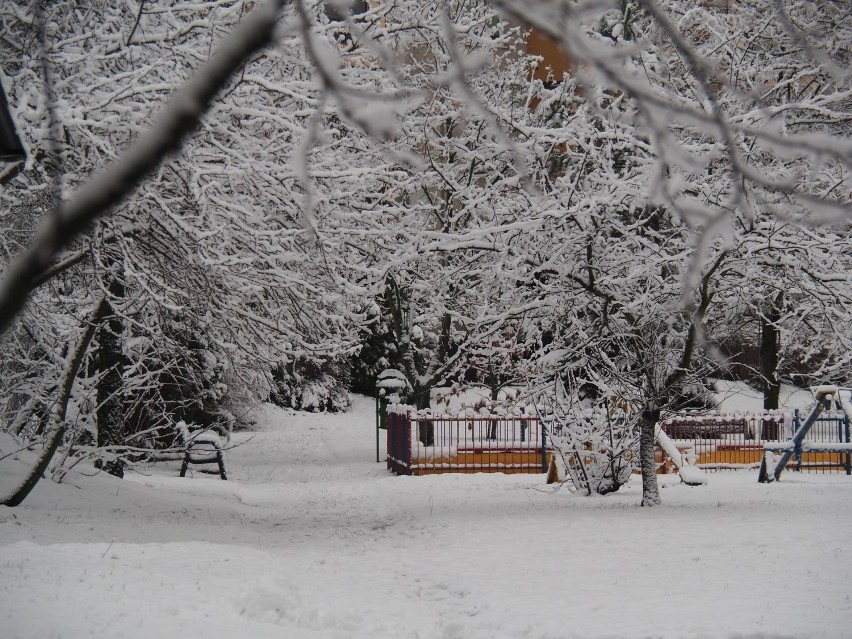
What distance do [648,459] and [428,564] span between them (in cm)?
399

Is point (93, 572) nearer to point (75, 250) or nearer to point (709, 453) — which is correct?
point (75, 250)

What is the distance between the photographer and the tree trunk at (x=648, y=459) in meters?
10.7

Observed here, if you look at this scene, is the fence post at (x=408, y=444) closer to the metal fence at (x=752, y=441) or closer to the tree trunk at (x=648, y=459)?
the metal fence at (x=752, y=441)

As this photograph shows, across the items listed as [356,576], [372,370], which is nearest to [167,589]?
[356,576]

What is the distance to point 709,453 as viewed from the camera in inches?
746

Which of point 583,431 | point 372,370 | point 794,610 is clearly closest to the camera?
point 794,610

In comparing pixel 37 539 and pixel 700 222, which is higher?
pixel 700 222

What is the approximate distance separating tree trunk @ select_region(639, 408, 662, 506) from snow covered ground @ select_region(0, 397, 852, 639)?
278 mm

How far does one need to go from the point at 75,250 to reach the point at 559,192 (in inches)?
227

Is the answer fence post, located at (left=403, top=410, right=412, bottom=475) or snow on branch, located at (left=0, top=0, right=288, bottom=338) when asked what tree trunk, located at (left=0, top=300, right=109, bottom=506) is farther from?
fence post, located at (left=403, top=410, right=412, bottom=475)

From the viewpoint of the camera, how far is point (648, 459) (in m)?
10.9

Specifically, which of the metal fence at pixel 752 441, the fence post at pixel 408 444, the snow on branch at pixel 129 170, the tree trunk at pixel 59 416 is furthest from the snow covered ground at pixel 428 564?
the metal fence at pixel 752 441

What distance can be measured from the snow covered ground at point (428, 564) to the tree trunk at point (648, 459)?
0.91 feet

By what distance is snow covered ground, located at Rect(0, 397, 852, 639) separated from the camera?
5.44 meters
